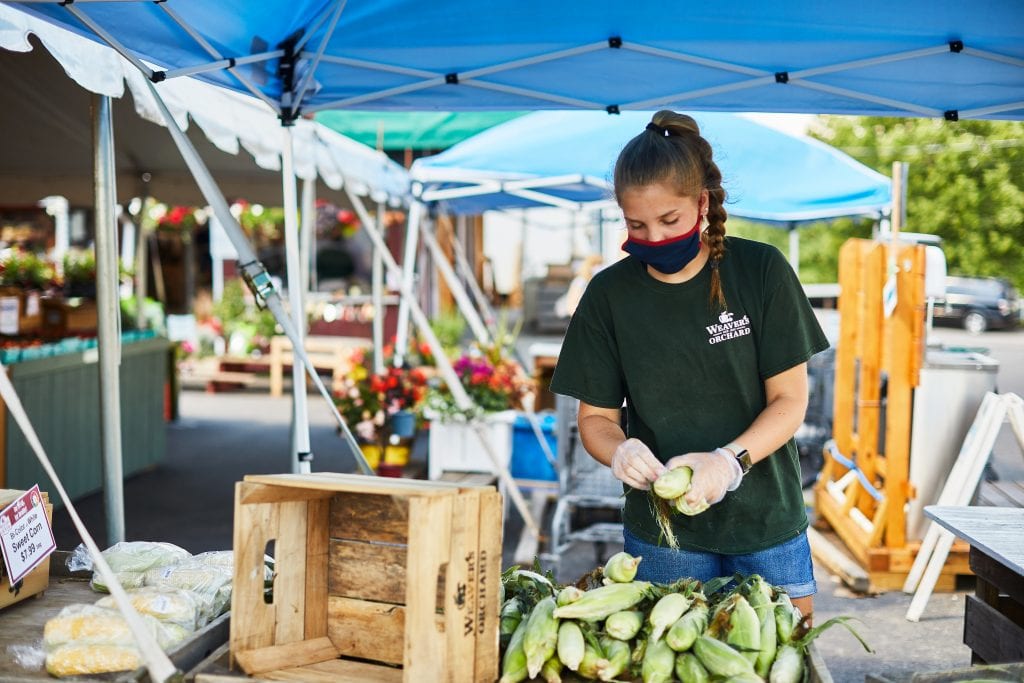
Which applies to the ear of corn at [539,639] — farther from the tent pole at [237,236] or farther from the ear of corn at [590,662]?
the tent pole at [237,236]

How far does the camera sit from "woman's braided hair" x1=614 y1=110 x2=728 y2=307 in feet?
7.44

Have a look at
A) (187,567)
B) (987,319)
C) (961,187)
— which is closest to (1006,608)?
(187,567)

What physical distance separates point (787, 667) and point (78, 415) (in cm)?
651

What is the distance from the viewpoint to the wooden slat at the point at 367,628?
2.03m

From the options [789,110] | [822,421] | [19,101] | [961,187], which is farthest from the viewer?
[961,187]

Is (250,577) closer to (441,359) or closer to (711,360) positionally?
(711,360)

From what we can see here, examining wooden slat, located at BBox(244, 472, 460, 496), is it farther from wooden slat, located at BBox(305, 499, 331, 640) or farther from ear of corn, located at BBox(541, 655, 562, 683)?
ear of corn, located at BBox(541, 655, 562, 683)

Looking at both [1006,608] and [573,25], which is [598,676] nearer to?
[1006,608]

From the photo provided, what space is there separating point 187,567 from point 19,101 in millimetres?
4758

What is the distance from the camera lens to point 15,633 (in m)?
2.25

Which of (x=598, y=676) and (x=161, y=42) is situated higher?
(x=161, y=42)

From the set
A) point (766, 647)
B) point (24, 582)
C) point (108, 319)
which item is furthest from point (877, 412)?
point (24, 582)

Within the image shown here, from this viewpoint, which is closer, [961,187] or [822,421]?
[822,421]

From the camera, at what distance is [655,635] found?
6.37 ft
